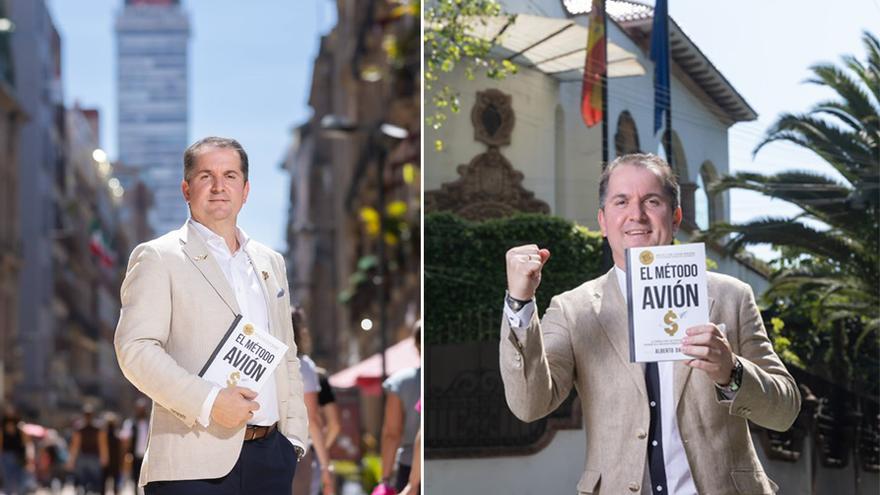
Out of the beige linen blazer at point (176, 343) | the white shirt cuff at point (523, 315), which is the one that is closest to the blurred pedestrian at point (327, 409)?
the beige linen blazer at point (176, 343)

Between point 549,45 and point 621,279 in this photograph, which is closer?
point 621,279

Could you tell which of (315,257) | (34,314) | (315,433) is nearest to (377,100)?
(34,314)

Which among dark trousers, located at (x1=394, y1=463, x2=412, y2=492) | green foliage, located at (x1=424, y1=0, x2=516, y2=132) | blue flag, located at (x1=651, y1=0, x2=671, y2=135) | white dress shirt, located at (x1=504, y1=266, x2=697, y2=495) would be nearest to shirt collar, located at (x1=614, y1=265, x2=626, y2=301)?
white dress shirt, located at (x1=504, y1=266, x2=697, y2=495)

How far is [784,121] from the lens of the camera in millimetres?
5539

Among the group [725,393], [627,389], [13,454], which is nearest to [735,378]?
[725,393]

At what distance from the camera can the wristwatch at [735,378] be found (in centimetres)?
446

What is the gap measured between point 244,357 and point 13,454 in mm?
15267

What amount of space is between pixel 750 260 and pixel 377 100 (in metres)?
54.0

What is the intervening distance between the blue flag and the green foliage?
53 cm

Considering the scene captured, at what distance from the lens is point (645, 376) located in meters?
4.67

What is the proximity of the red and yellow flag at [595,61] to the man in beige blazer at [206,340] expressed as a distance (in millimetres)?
1372

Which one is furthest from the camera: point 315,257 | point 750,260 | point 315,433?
point 315,257

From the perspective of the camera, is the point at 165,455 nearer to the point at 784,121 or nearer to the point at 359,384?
the point at 784,121

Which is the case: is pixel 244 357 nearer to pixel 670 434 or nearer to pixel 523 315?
pixel 523 315
